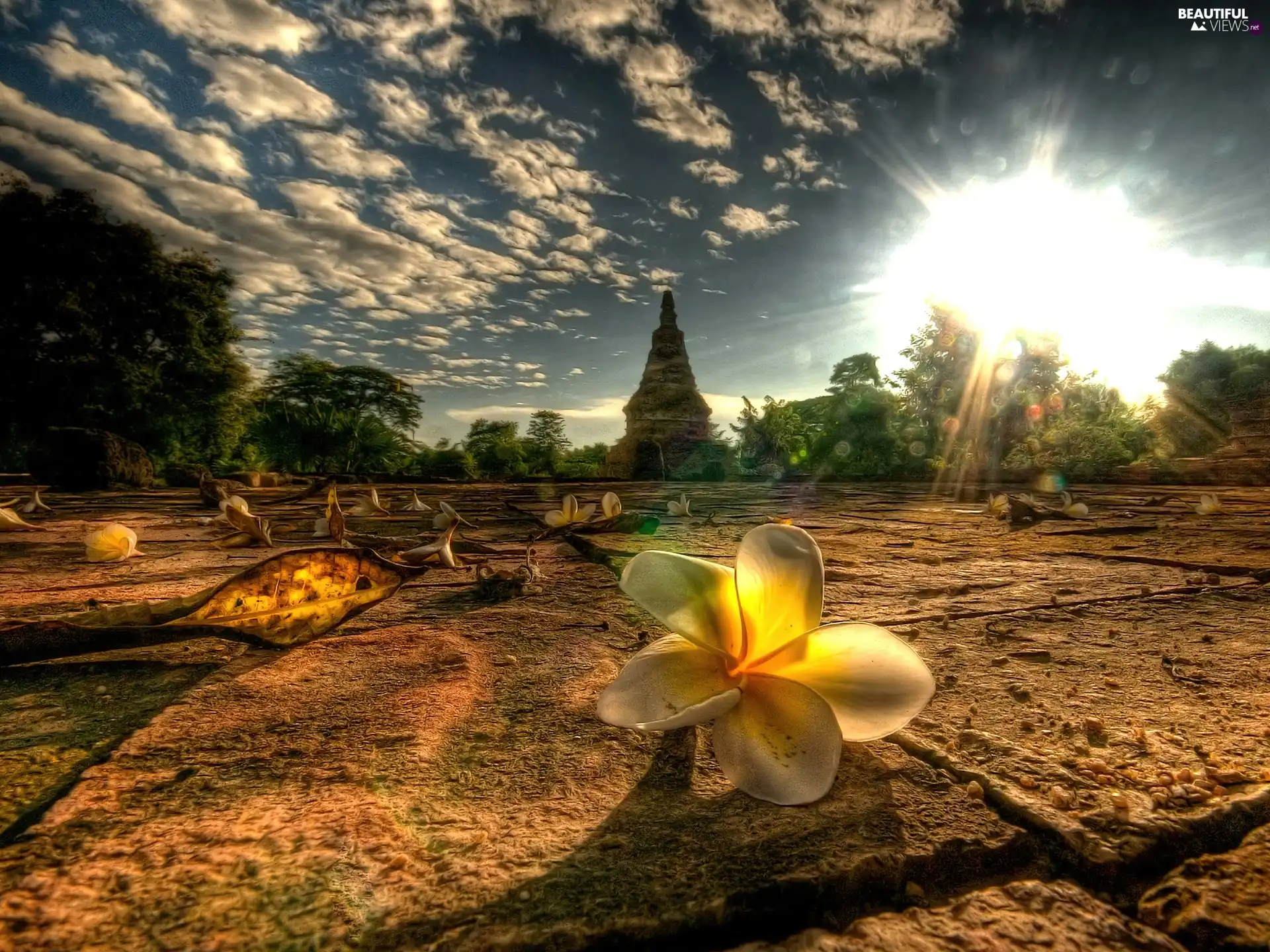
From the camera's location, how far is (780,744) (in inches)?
20.2

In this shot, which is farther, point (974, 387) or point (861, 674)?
point (974, 387)

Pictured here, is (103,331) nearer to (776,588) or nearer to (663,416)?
(663,416)

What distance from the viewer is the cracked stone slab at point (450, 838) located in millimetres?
359

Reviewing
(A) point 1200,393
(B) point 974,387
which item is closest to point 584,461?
(B) point 974,387

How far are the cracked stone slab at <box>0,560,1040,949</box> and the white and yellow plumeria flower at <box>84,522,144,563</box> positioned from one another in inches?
48.4

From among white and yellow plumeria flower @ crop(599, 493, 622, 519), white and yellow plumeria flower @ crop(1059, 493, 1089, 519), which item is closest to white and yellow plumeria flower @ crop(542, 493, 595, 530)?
white and yellow plumeria flower @ crop(599, 493, 622, 519)

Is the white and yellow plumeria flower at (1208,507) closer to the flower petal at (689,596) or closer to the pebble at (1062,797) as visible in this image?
the pebble at (1062,797)

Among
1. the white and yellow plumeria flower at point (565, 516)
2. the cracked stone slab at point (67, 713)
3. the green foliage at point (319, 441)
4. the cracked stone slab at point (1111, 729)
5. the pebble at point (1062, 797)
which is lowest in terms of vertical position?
the cracked stone slab at point (67, 713)

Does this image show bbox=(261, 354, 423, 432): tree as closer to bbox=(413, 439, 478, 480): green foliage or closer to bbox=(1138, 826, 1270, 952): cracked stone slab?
bbox=(413, 439, 478, 480): green foliage

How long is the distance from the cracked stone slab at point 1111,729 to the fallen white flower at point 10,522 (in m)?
2.57

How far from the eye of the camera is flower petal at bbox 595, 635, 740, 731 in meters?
0.49

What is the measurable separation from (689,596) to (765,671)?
10 centimetres

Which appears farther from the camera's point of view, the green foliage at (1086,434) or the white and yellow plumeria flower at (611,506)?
the green foliage at (1086,434)

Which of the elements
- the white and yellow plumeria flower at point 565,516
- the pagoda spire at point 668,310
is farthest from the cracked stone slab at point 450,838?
the pagoda spire at point 668,310
